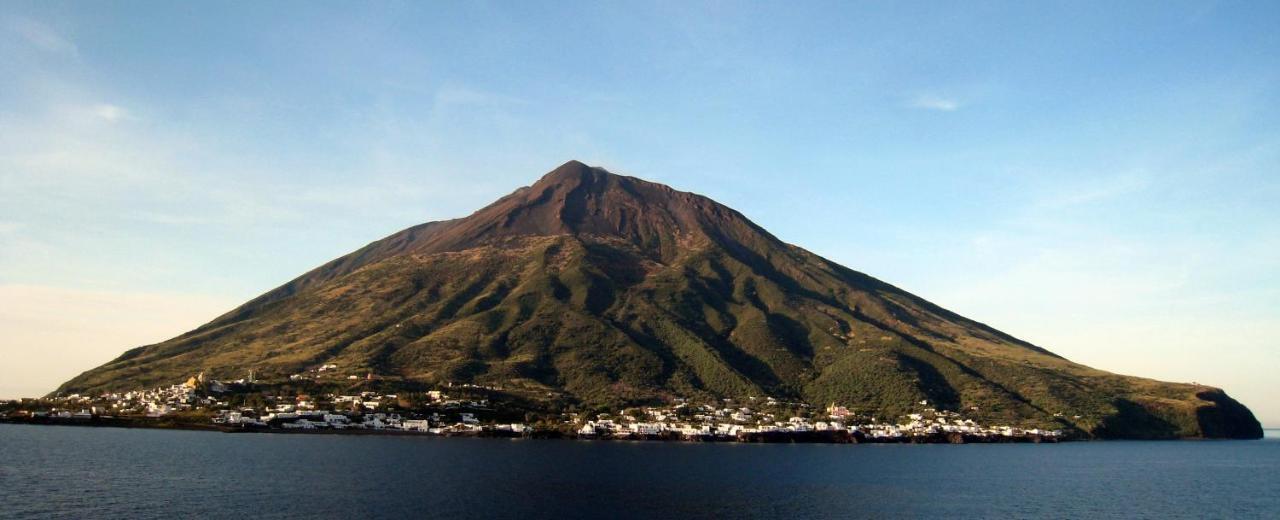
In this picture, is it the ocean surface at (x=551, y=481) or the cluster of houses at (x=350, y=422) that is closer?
the ocean surface at (x=551, y=481)

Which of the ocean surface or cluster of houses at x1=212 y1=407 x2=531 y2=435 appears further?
cluster of houses at x1=212 y1=407 x2=531 y2=435

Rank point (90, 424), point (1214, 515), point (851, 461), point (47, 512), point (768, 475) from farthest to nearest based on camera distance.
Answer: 1. point (90, 424)
2. point (851, 461)
3. point (768, 475)
4. point (1214, 515)
5. point (47, 512)

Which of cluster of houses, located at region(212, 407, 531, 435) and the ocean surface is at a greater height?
cluster of houses, located at region(212, 407, 531, 435)

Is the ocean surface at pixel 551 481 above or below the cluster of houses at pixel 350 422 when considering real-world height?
below

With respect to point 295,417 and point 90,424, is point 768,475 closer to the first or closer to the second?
point 295,417

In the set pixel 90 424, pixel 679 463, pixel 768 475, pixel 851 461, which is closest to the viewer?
pixel 768 475

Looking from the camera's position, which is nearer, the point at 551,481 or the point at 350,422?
the point at 551,481

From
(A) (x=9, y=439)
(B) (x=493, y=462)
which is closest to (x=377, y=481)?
(B) (x=493, y=462)

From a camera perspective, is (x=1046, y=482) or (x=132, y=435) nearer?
(x=1046, y=482)
